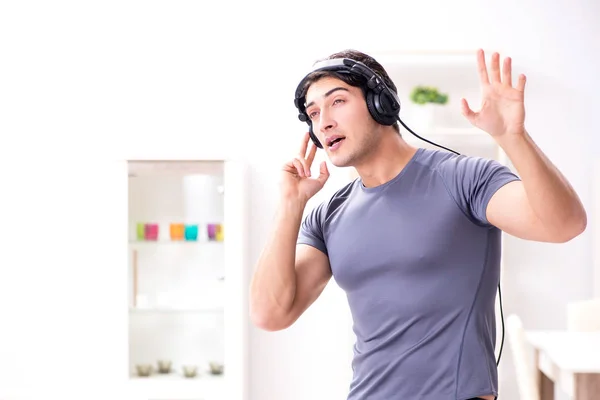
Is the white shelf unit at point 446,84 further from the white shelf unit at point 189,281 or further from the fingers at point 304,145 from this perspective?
the fingers at point 304,145

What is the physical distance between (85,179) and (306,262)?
7.97ft

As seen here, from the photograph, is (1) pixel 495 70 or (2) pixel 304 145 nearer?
(1) pixel 495 70

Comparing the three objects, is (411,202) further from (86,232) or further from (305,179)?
(86,232)

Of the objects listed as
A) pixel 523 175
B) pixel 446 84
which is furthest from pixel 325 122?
pixel 446 84

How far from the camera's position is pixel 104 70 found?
12.4ft

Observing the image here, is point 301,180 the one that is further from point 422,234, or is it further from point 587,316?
point 587,316

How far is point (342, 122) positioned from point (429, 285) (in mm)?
406

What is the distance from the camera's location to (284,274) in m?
1.59

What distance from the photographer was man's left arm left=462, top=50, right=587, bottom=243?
3.82 ft

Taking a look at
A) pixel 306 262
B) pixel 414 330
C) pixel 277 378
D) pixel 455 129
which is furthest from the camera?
pixel 277 378

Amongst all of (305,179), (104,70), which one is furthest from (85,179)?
(305,179)

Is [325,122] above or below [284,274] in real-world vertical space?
above

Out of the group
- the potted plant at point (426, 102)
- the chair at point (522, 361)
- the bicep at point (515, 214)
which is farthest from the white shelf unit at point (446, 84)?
the bicep at point (515, 214)

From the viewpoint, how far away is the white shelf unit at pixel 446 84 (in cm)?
358
